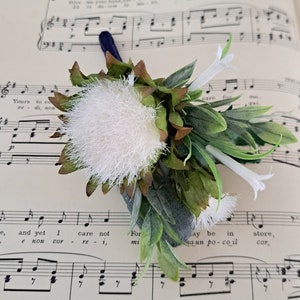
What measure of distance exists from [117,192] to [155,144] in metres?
0.17

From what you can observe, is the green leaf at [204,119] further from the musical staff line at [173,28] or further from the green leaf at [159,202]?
the musical staff line at [173,28]

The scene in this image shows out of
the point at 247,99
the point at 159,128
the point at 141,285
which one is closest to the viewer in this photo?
the point at 159,128

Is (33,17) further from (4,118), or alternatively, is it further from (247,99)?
(247,99)

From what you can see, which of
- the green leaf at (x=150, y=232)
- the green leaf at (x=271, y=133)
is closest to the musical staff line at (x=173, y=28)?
the green leaf at (x=271, y=133)

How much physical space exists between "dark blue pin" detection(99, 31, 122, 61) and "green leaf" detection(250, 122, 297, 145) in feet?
0.75

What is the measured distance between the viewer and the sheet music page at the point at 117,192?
0.50 m

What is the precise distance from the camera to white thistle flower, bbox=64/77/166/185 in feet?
1.28

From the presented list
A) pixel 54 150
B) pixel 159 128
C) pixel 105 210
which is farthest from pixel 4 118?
pixel 159 128

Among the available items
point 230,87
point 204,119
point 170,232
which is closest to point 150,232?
point 170,232

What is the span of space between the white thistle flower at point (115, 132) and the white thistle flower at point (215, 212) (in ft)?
0.38

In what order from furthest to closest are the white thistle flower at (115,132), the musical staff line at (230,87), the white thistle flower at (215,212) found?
the musical staff line at (230,87)
the white thistle flower at (215,212)
the white thistle flower at (115,132)

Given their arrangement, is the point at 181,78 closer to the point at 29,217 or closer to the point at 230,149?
the point at 230,149

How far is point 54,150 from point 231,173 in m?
0.23

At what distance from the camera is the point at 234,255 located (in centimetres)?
51
